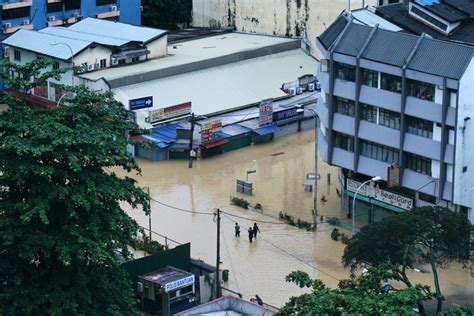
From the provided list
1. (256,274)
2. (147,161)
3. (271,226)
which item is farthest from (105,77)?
(256,274)

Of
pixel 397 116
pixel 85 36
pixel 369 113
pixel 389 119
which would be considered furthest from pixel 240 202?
pixel 85 36

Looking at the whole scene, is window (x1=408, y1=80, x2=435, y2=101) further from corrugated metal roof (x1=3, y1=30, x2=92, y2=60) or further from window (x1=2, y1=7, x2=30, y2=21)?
window (x1=2, y1=7, x2=30, y2=21)

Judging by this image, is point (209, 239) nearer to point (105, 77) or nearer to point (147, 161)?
point (147, 161)

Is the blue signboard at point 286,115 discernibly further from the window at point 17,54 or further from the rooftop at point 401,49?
the window at point 17,54

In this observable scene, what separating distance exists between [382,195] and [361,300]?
25.2m

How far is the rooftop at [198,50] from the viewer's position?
275ft

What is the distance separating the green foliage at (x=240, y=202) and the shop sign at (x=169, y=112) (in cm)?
1172

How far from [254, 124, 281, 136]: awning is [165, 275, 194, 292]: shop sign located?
85.8 feet

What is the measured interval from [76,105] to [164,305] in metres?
9.59

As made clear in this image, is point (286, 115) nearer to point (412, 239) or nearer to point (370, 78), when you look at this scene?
point (370, 78)

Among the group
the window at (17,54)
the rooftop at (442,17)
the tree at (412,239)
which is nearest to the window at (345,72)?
the rooftop at (442,17)

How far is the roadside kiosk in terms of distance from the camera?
53250mm

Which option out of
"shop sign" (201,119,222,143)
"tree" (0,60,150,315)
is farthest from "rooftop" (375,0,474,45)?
"tree" (0,60,150,315)

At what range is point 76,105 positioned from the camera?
1921 inches
